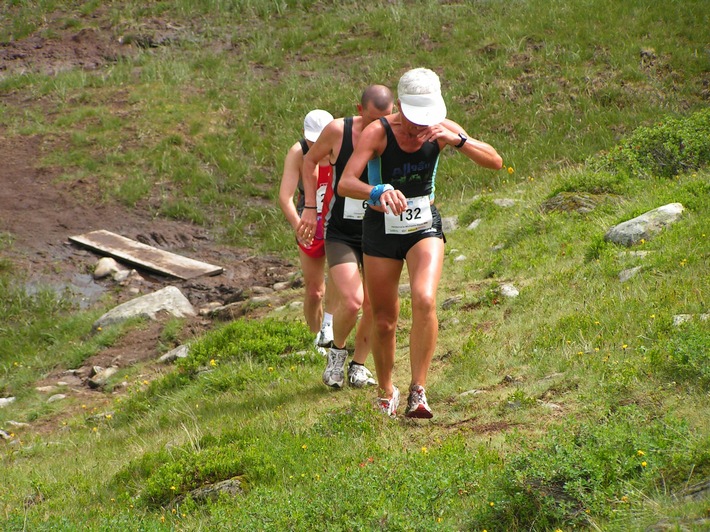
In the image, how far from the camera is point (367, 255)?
6461 millimetres

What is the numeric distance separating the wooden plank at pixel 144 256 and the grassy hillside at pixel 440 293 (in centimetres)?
113

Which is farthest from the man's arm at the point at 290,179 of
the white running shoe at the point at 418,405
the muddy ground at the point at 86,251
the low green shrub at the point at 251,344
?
the muddy ground at the point at 86,251

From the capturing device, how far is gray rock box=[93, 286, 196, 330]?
1205 cm

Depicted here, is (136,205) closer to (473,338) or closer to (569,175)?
(569,175)

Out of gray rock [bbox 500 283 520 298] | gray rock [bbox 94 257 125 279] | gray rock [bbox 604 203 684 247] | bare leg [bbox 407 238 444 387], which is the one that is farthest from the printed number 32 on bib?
gray rock [bbox 94 257 125 279]

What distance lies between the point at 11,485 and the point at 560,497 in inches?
175

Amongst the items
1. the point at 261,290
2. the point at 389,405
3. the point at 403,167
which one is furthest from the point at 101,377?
the point at 403,167

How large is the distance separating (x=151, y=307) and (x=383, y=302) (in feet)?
20.8

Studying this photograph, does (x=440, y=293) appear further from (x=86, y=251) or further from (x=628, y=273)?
(x=86, y=251)

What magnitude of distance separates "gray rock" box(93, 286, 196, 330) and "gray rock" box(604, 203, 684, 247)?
5.60m

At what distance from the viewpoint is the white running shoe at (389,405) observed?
6580mm

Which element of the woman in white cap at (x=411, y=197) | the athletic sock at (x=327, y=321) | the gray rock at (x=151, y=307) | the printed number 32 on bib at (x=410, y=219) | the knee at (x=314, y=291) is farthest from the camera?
the gray rock at (x=151, y=307)

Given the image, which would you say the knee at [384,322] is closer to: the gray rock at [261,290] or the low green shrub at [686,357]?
the low green shrub at [686,357]

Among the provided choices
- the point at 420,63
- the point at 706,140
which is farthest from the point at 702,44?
the point at 706,140
